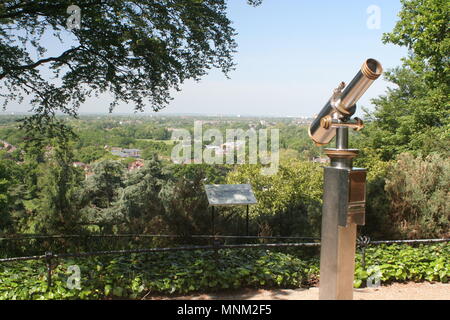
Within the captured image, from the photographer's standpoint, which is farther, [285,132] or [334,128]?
[285,132]

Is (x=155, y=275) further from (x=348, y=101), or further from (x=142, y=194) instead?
(x=142, y=194)

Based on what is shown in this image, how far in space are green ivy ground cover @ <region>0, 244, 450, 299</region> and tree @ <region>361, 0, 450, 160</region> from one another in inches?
359

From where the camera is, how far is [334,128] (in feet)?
9.38

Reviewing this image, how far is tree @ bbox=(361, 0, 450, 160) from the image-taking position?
41.7 feet

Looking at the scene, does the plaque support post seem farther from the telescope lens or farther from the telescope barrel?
the telescope lens

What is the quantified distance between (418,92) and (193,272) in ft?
83.1

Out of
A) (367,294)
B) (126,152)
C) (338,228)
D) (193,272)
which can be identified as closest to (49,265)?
(193,272)

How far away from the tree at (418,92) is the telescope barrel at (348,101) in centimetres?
1190

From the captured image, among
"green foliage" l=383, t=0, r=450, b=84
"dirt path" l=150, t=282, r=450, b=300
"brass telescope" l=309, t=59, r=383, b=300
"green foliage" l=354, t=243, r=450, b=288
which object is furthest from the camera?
"green foliage" l=383, t=0, r=450, b=84

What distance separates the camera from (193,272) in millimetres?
5605

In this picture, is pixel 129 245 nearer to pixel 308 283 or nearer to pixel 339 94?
pixel 308 283

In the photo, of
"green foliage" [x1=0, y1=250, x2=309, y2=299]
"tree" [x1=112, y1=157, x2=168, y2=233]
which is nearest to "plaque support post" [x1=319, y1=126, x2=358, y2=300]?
"green foliage" [x1=0, y1=250, x2=309, y2=299]

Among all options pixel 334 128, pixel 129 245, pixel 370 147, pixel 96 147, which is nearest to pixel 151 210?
pixel 129 245

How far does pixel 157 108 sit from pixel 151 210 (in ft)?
9.68
